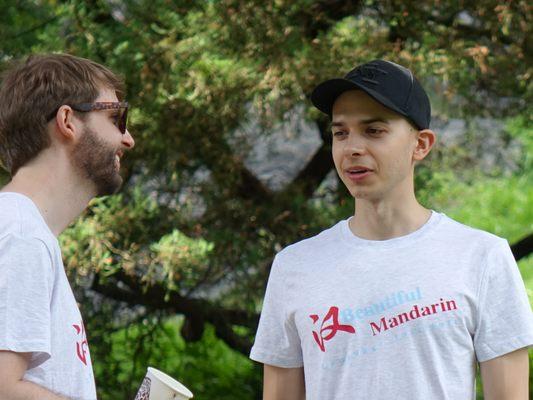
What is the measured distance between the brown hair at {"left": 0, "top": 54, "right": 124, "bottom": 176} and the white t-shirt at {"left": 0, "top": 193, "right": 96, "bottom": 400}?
18 centimetres

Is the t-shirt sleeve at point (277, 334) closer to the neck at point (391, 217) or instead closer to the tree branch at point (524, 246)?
the neck at point (391, 217)

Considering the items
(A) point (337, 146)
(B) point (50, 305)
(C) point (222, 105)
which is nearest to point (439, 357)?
(A) point (337, 146)

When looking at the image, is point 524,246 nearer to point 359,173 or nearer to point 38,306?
point 359,173

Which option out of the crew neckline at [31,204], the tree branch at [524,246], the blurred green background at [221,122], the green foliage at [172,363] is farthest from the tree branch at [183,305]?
the crew neckline at [31,204]

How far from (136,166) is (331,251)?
9.19 ft

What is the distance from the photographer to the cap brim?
265cm

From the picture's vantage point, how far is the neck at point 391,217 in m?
2.68

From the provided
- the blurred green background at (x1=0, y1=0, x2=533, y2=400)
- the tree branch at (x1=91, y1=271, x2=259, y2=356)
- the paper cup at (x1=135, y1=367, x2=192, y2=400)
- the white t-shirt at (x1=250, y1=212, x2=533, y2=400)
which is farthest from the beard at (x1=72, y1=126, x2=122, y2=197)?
the tree branch at (x1=91, y1=271, x2=259, y2=356)

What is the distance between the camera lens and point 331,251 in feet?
8.93

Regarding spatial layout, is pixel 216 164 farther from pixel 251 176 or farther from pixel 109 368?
pixel 109 368

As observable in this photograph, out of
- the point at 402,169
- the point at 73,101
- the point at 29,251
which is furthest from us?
the point at 402,169

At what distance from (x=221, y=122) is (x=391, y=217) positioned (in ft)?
8.47

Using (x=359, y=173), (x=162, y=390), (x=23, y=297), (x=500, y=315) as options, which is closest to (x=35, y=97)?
(x=23, y=297)

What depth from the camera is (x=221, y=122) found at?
5.17m
